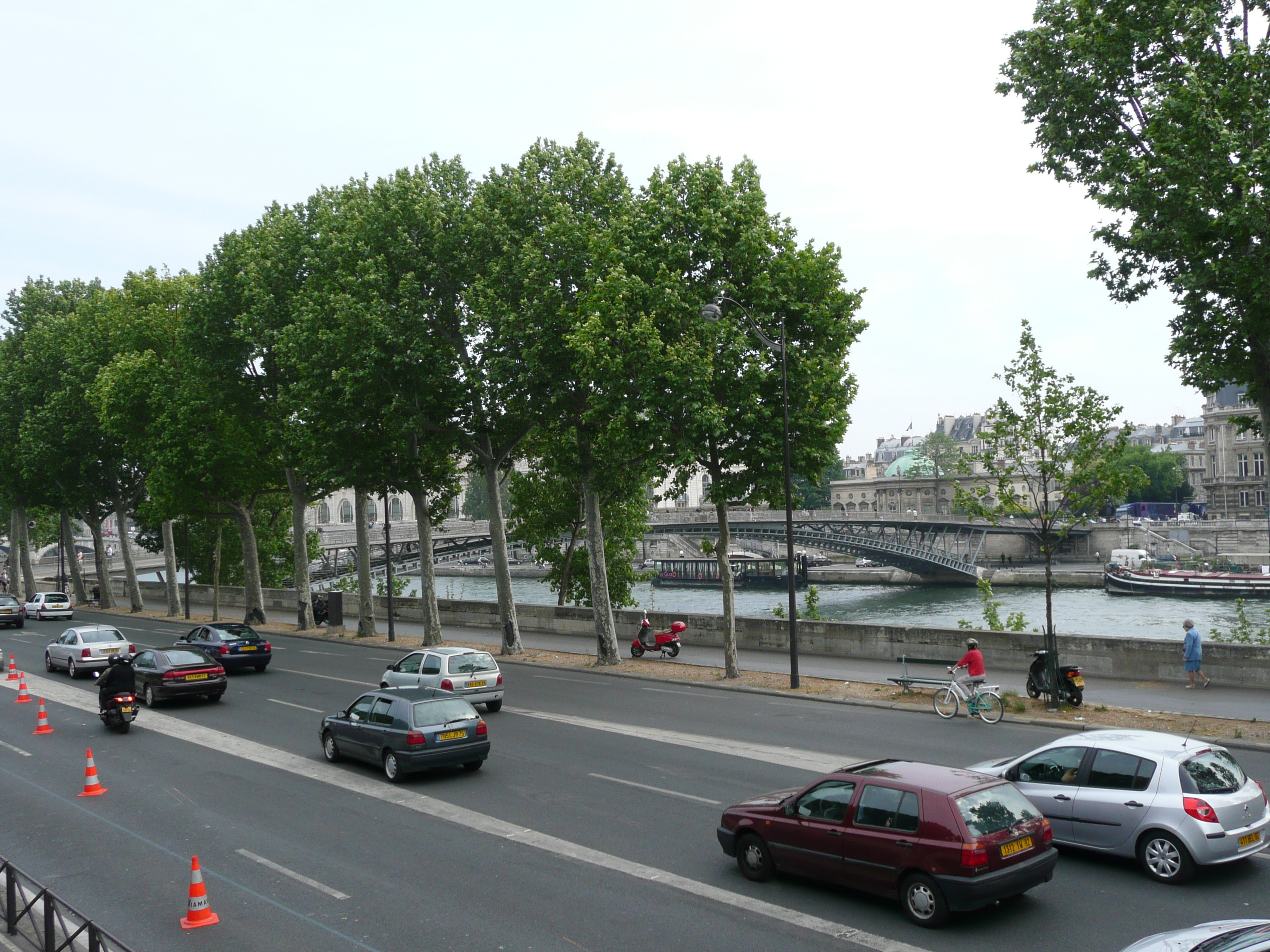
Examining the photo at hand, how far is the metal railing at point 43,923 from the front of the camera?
300 inches

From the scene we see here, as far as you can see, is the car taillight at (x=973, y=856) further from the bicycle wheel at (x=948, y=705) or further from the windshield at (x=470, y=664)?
the windshield at (x=470, y=664)

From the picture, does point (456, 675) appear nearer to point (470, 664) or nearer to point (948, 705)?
point (470, 664)

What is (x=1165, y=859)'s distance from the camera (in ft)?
31.2

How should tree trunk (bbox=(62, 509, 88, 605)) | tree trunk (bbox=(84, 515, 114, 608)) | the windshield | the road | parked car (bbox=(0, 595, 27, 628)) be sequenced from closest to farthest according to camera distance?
the road, the windshield, parked car (bbox=(0, 595, 27, 628)), tree trunk (bbox=(84, 515, 114, 608)), tree trunk (bbox=(62, 509, 88, 605))

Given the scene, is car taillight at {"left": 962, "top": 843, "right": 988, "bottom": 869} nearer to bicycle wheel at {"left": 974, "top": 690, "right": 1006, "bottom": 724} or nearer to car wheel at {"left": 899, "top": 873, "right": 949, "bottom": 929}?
car wheel at {"left": 899, "top": 873, "right": 949, "bottom": 929}

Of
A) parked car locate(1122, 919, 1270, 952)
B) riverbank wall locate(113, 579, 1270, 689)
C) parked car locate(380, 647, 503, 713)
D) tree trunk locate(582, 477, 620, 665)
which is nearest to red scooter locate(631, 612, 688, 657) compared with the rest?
tree trunk locate(582, 477, 620, 665)

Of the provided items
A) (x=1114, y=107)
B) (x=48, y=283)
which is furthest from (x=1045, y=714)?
(x=48, y=283)

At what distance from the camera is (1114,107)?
20.4 metres

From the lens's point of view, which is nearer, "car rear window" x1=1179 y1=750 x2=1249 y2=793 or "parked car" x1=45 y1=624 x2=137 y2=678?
"car rear window" x1=1179 y1=750 x2=1249 y2=793

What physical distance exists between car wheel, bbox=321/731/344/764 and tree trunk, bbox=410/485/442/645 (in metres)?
Result: 17.5

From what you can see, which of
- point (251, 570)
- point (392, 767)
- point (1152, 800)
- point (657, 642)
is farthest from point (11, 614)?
point (1152, 800)

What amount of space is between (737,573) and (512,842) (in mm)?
91265

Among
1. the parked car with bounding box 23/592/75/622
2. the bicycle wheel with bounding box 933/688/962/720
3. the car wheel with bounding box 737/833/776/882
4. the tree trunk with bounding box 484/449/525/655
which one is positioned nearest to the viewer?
the car wheel with bounding box 737/833/776/882

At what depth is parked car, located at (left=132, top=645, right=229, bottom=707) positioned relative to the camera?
71.4ft
